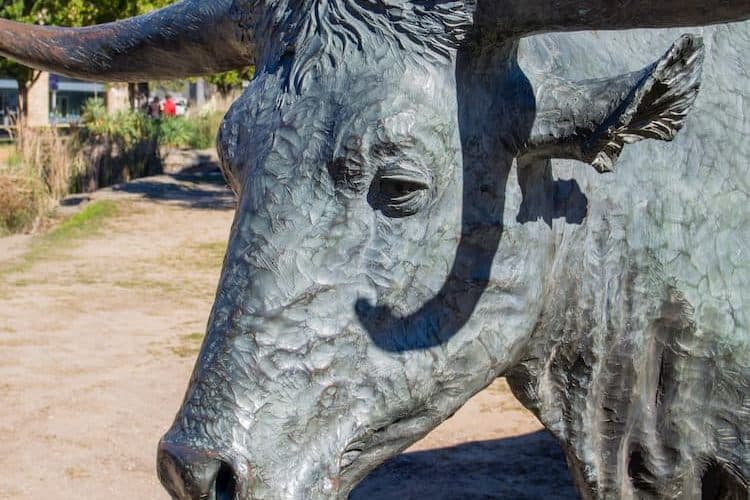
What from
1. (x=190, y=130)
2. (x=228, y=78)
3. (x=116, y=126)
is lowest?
(x=190, y=130)

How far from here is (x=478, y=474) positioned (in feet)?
18.4

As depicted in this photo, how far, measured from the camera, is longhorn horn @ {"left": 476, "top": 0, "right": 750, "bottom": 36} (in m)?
1.54

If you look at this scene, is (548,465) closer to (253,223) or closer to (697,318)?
(697,318)

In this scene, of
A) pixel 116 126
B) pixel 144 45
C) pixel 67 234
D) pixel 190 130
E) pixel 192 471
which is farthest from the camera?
pixel 190 130

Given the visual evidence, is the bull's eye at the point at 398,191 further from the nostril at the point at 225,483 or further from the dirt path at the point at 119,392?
the dirt path at the point at 119,392

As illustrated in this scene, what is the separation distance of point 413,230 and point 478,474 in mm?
4009

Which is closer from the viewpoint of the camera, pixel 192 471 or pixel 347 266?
pixel 192 471

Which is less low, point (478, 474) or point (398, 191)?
point (398, 191)

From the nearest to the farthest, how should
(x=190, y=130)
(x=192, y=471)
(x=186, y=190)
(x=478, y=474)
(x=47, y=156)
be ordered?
(x=192, y=471) → (x=478, y=474) → (x=47, y=156) → (x=186, y=190) → (x=190, y=130)

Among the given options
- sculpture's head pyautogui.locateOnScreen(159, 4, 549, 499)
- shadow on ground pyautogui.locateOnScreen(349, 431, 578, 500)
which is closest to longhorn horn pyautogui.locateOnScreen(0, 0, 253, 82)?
sculpture's head pyautogui.locateOnScreen(159, 4, 549, 499)

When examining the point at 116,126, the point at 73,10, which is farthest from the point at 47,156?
the point at 116,126

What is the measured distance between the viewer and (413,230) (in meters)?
1.82

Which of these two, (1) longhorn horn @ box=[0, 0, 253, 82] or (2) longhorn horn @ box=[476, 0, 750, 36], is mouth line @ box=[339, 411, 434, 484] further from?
(1) longhorn horn @ box=[0, 0, 253, 82]

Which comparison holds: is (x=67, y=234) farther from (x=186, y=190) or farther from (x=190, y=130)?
(x=190, y=130)
